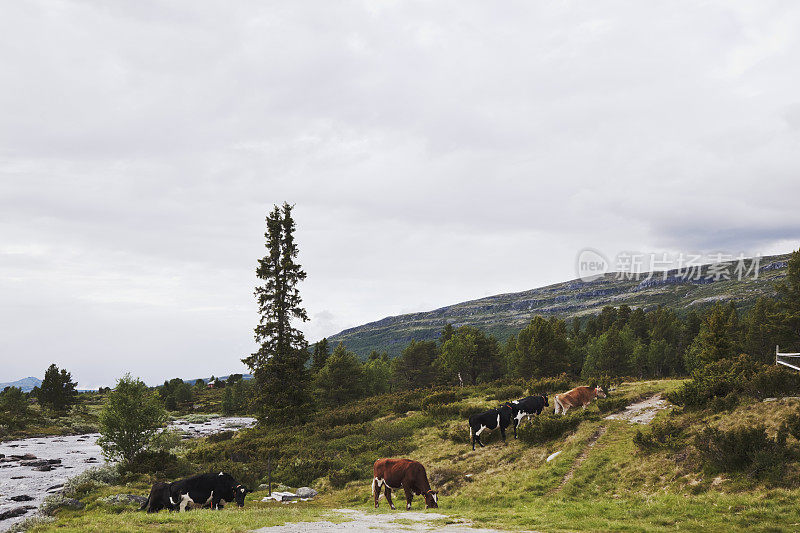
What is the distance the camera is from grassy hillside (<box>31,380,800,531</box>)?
1143cm

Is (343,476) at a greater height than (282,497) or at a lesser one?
lesser

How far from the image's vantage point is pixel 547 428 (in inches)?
870

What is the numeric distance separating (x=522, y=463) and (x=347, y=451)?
43.0 ft

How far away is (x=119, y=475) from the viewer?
91.4 feet

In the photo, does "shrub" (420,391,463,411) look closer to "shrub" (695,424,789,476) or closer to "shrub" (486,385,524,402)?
"shrub" (486,385,524,402)

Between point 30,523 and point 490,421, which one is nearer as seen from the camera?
point 30,523

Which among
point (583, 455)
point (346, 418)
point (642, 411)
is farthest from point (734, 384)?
point (346, 418)

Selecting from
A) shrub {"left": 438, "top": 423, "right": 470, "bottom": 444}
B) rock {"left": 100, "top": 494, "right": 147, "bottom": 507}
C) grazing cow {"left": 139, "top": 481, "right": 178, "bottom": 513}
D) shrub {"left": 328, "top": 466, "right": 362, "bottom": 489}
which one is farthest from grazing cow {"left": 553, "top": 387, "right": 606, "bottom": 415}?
rock {"left": 100, "top": 494, "right": 147, "bottom": 507}

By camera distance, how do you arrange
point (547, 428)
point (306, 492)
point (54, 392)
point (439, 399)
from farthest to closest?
point (54, 392), point (439, 399), point (306, 492), point (547, 428)

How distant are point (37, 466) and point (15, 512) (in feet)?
56.5

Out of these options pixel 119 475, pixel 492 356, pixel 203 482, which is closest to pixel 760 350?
pixel 492 356

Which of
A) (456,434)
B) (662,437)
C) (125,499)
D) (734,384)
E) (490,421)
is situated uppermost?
(734,384)

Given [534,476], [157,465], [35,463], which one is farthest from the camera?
[35,463]

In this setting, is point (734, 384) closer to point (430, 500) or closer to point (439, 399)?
point (430, 500)
